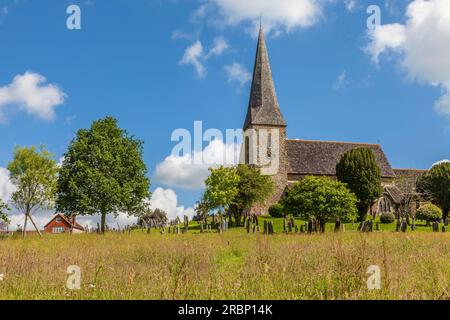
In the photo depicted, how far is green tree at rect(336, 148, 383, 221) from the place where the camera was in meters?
54.7

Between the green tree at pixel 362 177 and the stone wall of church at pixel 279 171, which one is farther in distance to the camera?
the stone wall of church at pixel 279 171

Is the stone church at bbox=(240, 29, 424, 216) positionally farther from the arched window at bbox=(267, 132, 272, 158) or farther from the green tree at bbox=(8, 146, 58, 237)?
the green tree at bbox=(8, 146, 58, 237)

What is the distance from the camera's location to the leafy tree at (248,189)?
51219mm

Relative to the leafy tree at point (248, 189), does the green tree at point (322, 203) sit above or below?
below

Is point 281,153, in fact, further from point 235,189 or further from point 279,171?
point 235,189

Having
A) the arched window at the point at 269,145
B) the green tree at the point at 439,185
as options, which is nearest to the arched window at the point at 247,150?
the arched window at the point at 269,145

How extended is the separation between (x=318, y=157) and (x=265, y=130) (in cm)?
964

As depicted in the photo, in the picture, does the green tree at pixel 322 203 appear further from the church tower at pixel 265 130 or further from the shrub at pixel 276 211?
the church tower at pixel 265 130

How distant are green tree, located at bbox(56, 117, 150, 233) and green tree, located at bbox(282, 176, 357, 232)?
14.5 meters

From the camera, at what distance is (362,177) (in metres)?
55.3

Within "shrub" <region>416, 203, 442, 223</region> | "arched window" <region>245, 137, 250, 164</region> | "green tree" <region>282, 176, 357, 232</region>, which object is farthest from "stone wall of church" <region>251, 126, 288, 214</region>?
"green tree" <region>282, 176, 357, 232</region>

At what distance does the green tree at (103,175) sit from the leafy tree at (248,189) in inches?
568

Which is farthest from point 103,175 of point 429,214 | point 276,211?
point 429,214
